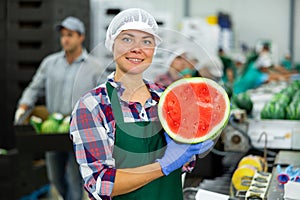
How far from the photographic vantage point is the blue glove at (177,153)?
1.51 m

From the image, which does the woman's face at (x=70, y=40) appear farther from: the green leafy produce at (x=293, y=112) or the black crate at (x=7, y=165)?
the green leafy produce at (x=293, y=112)

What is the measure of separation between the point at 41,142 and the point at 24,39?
1.77 meters

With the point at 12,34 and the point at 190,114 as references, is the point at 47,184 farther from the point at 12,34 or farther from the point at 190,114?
the point at 190,114

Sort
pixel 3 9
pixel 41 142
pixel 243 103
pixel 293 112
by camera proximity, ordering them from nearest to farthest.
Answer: pixel 293 112, pixel 243 103, pixel 41 142, pixel 3 9

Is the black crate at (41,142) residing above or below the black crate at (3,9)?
below

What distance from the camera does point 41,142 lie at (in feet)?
11.8

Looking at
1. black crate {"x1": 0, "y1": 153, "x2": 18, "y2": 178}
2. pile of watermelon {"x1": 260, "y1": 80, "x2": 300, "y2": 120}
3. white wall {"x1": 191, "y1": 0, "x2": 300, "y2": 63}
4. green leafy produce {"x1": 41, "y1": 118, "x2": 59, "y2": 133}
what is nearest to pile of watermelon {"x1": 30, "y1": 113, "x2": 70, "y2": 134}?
green leafy produce {"x1": 41, "y1": 118, "x2": 59, "y2": 133}

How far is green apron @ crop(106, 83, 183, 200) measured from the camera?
1564 millimetres

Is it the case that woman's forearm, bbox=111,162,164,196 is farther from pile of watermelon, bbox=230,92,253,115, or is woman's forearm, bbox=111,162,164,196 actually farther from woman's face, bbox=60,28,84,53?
woman's face, bbox=60,28,84,53

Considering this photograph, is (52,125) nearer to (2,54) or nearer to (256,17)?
(2,54)

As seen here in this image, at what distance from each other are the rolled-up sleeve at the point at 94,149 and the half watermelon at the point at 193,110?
0.16 metres

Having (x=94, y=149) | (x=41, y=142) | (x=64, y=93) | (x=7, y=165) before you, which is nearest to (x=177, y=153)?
(x=94, y=149)

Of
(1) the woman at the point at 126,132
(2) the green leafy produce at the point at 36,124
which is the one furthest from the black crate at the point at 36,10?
(1) the woman at the point at 126,132

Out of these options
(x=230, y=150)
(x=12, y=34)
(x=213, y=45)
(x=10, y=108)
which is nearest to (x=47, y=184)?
(x=10, y=108)
